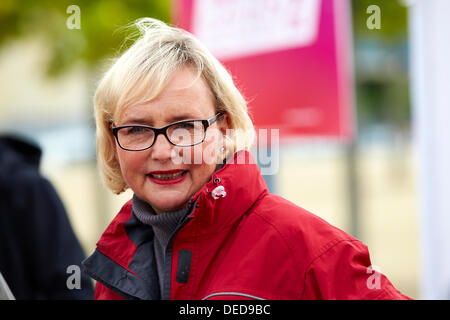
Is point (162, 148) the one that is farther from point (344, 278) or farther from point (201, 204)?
point (344, 278)

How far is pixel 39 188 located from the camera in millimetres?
2428

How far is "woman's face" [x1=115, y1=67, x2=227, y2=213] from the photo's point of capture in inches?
51.9

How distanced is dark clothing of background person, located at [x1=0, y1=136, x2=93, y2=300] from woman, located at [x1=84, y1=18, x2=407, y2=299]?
0.91m

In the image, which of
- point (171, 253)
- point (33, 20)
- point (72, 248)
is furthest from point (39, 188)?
point (33, 20)

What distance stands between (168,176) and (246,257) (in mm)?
303

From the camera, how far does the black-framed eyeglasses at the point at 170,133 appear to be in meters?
1.32

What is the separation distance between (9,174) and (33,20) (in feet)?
10.7

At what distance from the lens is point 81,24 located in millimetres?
4840


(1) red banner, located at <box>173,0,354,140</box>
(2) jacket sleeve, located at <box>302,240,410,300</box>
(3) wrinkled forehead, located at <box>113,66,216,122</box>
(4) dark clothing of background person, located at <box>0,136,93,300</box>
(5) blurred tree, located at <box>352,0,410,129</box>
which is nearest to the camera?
(2) jacket sleeve, located at <box>302,240,410,300</box>

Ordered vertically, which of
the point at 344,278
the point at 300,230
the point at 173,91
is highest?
the point at 173,91

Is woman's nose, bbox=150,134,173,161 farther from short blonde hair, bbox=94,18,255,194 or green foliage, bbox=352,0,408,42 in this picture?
green foliage, bbox=352,0,408,42

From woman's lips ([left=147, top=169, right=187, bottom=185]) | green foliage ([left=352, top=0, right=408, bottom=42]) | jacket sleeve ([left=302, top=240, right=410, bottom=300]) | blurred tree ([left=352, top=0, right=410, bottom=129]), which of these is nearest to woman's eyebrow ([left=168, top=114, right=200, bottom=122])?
woman's lips ([left=147, top=169, right=187, bottom=185])

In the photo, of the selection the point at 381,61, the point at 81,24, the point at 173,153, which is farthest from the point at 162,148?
the point at 381,61
